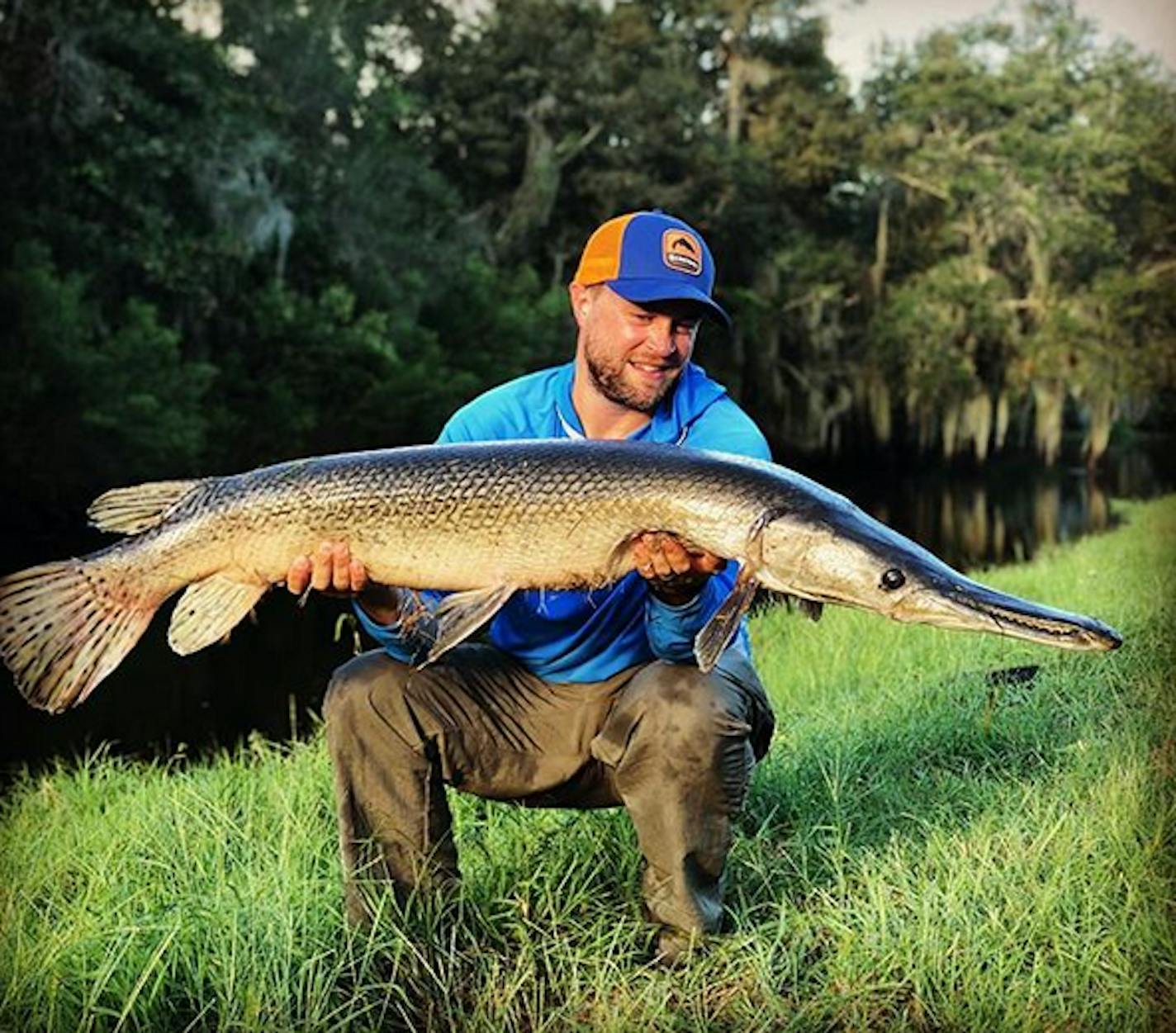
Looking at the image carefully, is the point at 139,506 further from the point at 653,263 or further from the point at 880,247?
the point at 880,247

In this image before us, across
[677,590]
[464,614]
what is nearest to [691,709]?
[677,590]

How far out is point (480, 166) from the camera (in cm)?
1881

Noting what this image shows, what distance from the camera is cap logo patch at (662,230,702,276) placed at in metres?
2.70

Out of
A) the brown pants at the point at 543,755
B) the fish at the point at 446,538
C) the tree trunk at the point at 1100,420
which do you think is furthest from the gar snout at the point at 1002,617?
the tree trunk at the point at 1100,420

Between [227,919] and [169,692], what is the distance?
Result: 5.56 metres

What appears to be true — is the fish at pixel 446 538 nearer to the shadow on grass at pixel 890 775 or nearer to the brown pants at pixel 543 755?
the brown pants at pixel 543 755

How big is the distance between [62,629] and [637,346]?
1272 mm

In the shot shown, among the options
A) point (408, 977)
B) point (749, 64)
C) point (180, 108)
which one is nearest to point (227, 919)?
point (408, 977)

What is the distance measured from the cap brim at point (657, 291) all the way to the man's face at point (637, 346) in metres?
0.02

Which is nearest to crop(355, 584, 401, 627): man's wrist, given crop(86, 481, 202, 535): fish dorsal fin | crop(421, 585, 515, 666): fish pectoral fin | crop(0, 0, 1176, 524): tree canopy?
crop(421, 585, 515, 666): fish pectoral fin

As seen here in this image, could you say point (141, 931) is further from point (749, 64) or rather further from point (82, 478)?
point (749, 64)

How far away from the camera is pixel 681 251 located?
2707 mm

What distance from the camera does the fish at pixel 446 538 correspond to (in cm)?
213

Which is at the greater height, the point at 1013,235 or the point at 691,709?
the point at 1013,235
